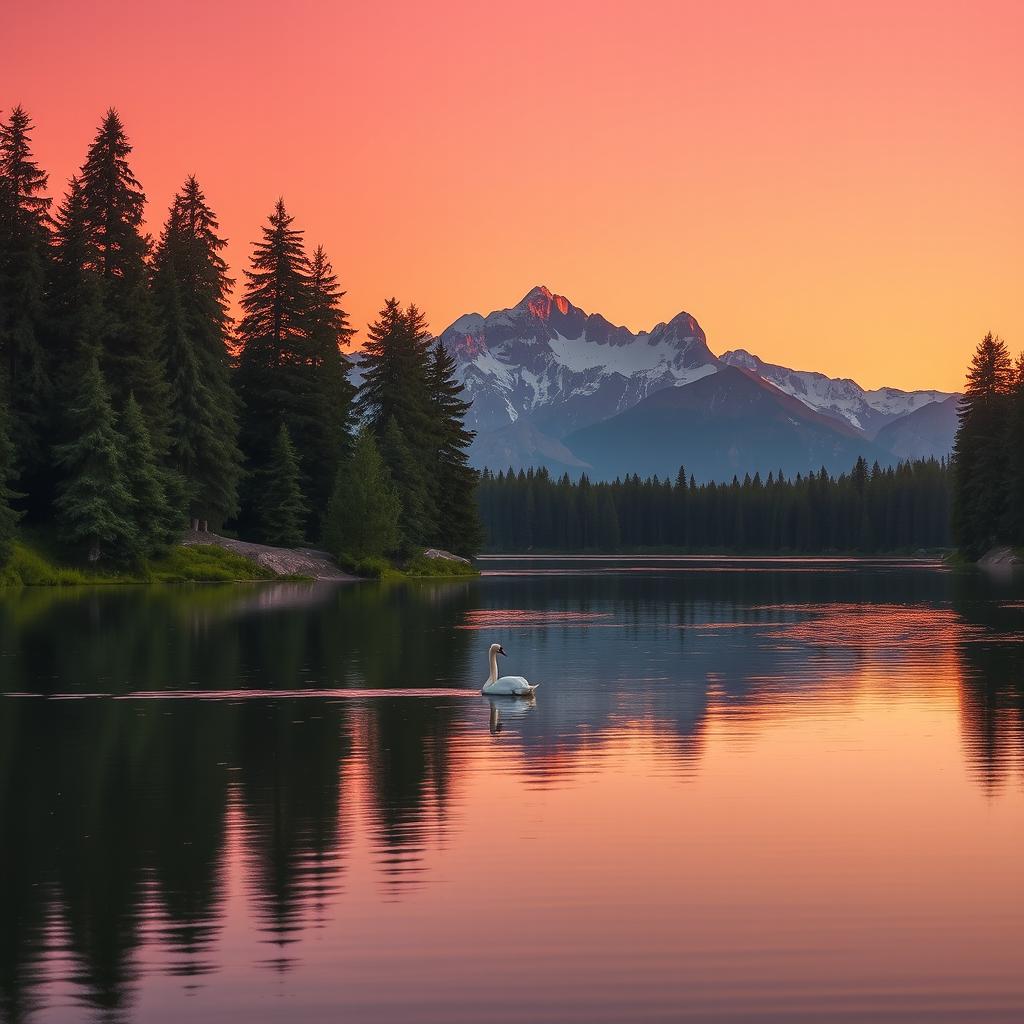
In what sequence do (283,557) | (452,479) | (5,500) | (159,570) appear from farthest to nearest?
(452,479) → (283,557) → (159,570) → (5,500)

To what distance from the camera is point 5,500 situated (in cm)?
7431

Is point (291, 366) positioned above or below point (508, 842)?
above

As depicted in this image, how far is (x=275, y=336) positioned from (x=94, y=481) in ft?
110

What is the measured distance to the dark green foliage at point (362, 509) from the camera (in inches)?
3821

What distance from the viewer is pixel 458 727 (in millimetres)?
27156

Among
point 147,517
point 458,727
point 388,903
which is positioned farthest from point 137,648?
point 147,517

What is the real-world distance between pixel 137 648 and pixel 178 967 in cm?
3154

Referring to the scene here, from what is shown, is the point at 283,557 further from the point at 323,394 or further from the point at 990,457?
the point at 990,457

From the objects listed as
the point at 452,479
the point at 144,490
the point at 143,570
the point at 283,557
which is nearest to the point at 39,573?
the point at 143,570

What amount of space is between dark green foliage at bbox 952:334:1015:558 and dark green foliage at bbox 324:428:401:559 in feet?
201

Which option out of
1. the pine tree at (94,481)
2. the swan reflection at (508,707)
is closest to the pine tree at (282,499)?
the pine tree at (94,481)

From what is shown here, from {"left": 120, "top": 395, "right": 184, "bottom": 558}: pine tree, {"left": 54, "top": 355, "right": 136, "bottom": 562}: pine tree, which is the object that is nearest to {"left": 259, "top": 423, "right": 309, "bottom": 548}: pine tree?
{"left": 120, "top": 395, "right": 184, "bottom": 558}: pine tree

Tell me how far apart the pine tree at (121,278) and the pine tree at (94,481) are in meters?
4.03

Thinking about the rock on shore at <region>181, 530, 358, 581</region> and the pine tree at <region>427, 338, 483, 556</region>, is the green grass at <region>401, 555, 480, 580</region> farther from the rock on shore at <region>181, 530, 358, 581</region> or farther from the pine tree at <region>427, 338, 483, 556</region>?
the rock on shore at <region>181, 530, 358, 581</region>
